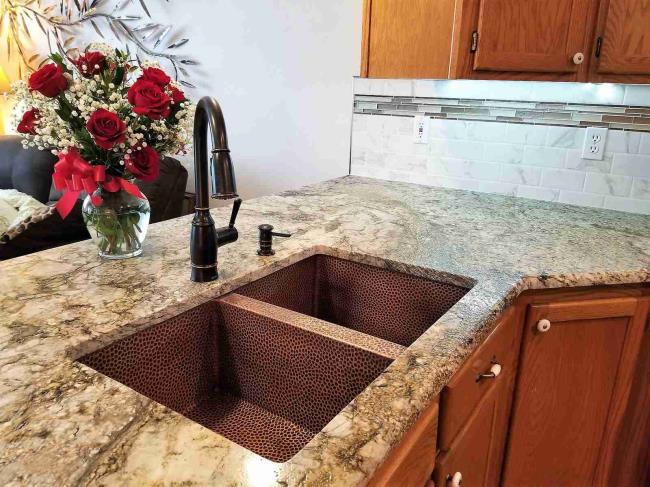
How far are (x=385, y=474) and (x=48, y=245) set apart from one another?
174 centimetres

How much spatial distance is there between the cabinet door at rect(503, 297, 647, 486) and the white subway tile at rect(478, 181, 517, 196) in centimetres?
86

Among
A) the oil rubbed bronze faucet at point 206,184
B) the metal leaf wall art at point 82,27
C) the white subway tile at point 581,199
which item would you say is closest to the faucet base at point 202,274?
the oil rubbed bronze faucet at point 206,184

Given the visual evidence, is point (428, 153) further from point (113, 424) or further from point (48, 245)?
point (113, 424)

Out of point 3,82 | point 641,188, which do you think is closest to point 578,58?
point 641,188

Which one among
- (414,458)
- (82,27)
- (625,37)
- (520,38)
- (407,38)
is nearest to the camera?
(414,458)

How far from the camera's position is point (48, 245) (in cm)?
Answer: 198

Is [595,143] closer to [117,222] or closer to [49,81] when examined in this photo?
[117,222]

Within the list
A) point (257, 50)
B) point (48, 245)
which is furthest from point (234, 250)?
point (257, 50)

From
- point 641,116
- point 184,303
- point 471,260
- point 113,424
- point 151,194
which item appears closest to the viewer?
point 113,424

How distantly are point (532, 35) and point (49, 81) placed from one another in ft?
4.46

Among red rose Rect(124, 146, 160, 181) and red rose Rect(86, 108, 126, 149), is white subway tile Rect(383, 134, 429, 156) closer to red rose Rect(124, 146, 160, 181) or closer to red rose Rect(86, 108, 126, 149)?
red rose Rect(124, 146, 160, 181)

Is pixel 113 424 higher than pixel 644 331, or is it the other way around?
pixel 113 424

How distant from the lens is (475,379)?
104 cm

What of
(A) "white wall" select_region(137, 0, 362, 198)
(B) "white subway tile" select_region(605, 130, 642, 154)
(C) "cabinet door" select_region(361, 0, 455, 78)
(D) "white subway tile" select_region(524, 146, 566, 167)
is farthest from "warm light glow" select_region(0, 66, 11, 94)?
(B) "white subway tile" select_region(605, 130, 642, 154)
